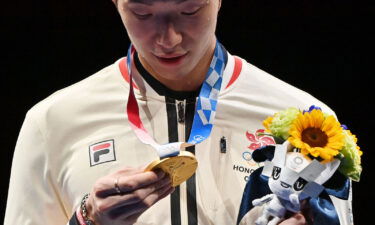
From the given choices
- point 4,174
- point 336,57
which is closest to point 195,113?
point 336,57

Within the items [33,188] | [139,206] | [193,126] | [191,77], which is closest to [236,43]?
[191,77]

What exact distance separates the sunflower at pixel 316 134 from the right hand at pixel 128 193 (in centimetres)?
31

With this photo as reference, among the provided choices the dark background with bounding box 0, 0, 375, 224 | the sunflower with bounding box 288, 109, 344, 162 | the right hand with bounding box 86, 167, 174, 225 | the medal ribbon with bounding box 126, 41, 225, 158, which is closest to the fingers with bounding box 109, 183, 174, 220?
the right hand with bounding box 86, 167, 174, 225

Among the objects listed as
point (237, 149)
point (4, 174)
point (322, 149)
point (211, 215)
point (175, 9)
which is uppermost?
point (175, 9)

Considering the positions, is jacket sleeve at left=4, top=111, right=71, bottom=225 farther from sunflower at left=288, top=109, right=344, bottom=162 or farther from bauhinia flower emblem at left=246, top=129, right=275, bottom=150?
sunflower at left=288, top=109, right=344, bottom=162

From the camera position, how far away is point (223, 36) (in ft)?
8.69

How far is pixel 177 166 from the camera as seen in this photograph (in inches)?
63.4

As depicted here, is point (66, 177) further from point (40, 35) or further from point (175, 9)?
point (40, 35)

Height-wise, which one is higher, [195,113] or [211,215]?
[195,113]

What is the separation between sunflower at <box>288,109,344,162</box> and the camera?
159 centimetres

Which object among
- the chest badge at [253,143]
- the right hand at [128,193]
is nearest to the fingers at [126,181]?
the right hand at [128,193]

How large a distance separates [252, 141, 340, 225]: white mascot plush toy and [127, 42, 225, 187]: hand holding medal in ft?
0.63

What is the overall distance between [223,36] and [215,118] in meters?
0.75

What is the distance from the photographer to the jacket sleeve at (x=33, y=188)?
1.92 metres
